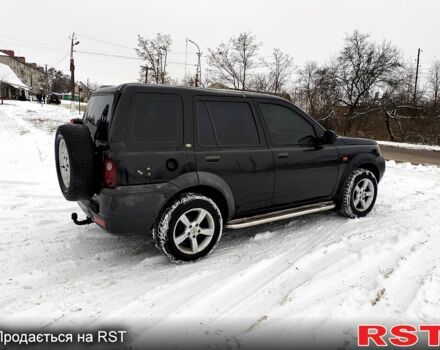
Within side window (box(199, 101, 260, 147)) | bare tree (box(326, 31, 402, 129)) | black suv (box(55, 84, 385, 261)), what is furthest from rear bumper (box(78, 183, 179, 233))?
bare tree (box(326, 31, 402, 129))

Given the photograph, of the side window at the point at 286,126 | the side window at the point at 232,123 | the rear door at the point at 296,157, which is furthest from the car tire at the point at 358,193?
the side window at the point at 232,123

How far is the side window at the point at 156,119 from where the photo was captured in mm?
3309

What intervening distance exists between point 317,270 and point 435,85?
3557cm

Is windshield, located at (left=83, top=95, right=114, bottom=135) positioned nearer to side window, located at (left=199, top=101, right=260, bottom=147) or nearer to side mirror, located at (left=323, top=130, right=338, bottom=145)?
side window, located at (left=199, top=101, right=260, bottom=147)

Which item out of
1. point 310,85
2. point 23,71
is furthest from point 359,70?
point 23,71

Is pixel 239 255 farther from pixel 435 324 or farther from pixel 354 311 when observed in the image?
pixel 435 324

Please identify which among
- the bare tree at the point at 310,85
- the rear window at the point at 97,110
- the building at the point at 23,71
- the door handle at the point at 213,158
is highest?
the building at the point at 23,71

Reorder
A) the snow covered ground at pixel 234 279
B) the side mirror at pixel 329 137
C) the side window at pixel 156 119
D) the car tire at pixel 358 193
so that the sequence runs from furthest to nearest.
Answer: the car tire at pixel 358 193 → the side mirror at pixel 329 137 → the side window at pixel 156 119 → the snow covered ground at pixel 234 279

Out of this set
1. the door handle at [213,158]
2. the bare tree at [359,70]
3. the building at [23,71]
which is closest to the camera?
the door handle at [213,158]

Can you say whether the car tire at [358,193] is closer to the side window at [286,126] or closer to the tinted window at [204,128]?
the side window at [286,126]

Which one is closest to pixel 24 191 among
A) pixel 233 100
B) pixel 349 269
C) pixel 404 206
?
pixel 233 100

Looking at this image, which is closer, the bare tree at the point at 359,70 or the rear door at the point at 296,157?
the rear door at the point at 296,157

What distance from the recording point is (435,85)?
32.1 meters

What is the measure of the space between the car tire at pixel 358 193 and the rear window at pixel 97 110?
3.32 m
